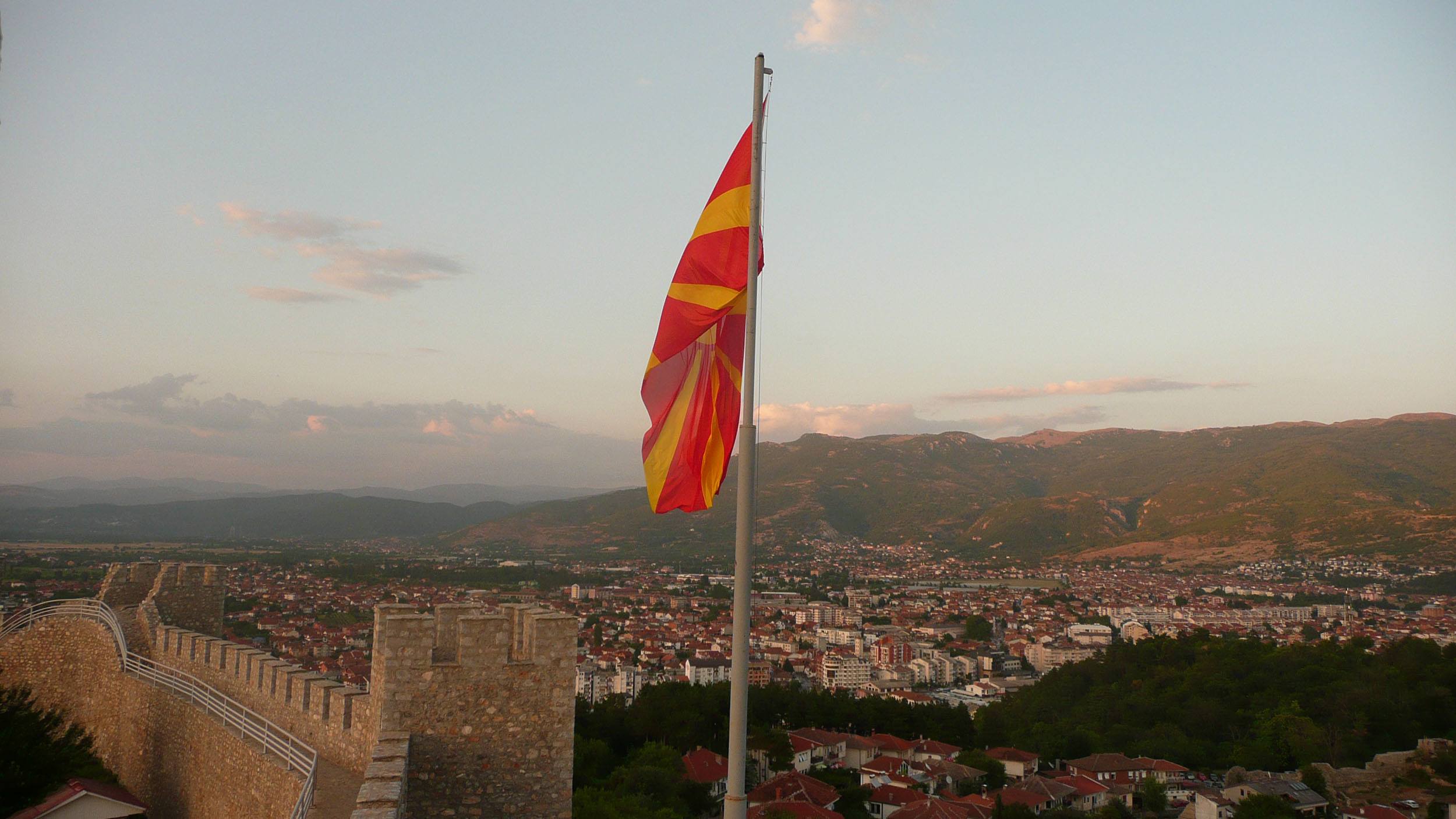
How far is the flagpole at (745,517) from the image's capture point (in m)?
4.30

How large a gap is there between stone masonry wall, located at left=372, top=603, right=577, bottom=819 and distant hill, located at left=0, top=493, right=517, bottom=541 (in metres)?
94.2

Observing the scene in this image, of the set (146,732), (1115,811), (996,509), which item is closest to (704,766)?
(1115,811)

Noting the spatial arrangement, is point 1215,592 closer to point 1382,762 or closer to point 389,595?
point 1382,762

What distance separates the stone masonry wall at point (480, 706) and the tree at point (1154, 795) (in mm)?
32683

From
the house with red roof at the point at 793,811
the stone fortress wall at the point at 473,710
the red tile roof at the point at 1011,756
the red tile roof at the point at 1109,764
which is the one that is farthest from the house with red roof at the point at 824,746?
the stone fortress wall at the point at 473,710

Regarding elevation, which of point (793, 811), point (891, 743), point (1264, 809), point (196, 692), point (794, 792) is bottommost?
point (891, 743)

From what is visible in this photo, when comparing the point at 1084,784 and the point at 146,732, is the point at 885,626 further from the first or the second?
the point at 146,732

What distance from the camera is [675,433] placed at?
17.2ft

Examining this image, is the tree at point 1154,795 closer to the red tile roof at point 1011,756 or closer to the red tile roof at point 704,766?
the red tile roof at point 1011,756

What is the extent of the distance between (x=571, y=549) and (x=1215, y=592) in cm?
7977

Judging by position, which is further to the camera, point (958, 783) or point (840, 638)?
point (840, 638)

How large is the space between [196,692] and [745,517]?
292 inches

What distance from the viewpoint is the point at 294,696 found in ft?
25.8

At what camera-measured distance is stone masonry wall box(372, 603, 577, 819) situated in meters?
6.31
